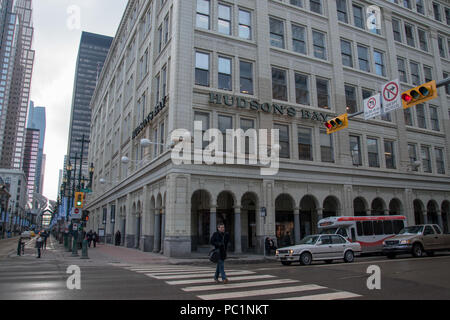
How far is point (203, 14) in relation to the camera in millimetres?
26438

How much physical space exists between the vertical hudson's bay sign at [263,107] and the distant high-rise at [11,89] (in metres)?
183

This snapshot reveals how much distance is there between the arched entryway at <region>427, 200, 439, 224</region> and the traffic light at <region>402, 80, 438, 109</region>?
2739 centimetres

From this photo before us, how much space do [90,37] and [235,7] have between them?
196 m

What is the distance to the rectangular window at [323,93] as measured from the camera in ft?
98.4

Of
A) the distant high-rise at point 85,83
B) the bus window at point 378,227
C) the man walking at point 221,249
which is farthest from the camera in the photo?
the distant high-rise at point 85,83

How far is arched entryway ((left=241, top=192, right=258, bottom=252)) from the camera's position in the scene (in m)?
26.7

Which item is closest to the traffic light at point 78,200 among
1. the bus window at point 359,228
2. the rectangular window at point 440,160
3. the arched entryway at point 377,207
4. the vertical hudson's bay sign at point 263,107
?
the vertical hudson's bay sign at point 263,107

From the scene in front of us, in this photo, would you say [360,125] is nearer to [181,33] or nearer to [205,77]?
[205,77]

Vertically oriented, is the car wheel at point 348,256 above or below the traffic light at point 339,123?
below

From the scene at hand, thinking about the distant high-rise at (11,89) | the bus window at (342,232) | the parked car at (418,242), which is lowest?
the parked car at (418,242)

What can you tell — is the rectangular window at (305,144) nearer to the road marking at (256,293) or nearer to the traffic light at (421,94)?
the traffic light at (421,94)

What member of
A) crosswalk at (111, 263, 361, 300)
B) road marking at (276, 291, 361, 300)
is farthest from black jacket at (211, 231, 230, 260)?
road marking at (276, 291, 361, 300)

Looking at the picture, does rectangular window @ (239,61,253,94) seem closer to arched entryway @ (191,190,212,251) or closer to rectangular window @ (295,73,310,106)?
rectangular window @ (295,73,310,106)
